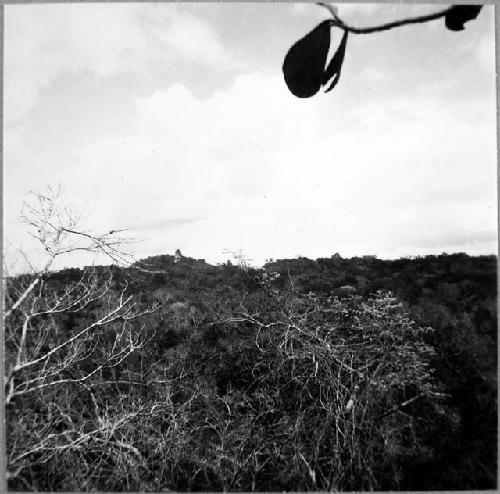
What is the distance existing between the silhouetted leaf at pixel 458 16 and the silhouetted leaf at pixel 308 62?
140 millimetres

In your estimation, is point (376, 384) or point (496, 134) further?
point (376, 384)

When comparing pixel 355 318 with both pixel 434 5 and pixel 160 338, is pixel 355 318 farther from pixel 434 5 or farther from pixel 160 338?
pixel 434 5

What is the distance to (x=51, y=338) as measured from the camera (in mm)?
2305

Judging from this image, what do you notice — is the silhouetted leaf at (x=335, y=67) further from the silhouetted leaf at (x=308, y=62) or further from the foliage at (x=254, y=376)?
the foliage at (x=254, y=376)

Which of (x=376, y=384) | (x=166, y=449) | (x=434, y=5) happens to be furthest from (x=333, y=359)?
(x=434, y=5)

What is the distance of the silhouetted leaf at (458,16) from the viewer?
0.46 metres

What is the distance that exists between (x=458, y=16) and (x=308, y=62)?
183 mm

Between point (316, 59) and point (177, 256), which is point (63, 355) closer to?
point (177, 256)

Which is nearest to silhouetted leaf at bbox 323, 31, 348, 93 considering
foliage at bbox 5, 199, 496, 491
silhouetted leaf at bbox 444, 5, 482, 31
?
silhouetted leaf at bbox 444, 5, 482, 31

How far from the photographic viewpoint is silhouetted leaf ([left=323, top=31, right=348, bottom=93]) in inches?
17.4

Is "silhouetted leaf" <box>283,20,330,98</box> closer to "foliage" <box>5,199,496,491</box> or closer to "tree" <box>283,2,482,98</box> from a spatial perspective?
"tree" <box>283,2,482,98</box>

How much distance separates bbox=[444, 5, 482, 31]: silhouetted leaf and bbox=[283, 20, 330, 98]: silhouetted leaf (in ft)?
0.46

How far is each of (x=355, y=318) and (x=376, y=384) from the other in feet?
1.26

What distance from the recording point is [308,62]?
456 mm
